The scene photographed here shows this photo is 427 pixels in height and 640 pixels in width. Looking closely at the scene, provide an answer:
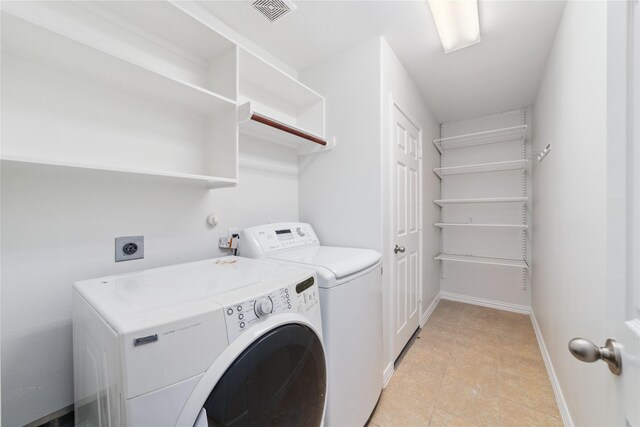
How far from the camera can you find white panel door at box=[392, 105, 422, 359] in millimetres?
1978

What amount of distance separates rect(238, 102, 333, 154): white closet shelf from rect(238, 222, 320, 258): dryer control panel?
61 cm

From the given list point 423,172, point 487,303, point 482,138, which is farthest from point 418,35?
point 487,303

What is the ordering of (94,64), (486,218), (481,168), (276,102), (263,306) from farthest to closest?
(486,218)
(481,168)
(276,102)
(94,64)
(263,306)

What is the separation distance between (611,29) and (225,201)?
5.36ft

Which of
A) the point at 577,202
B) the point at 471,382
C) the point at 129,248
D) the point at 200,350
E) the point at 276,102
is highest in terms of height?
the point at 276,102

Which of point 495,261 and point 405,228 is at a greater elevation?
point 405,228

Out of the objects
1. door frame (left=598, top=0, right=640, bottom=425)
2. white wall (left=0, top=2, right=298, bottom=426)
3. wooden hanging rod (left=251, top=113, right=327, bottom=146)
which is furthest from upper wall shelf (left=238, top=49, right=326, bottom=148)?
door frame (left=598, top=0, right=640, bottom=425)

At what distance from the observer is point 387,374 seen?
180cm

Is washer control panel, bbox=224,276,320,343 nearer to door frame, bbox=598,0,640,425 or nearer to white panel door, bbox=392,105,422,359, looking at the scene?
door frame, bbox=598,0,640,425

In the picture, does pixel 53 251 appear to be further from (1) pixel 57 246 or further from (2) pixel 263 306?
(2) pixel 263 306

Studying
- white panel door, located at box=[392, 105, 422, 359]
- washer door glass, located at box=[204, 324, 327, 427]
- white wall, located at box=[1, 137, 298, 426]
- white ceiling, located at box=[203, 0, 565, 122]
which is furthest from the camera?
white panel door, located at box=[392, 105, 422, 359]

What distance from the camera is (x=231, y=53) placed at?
1.34m

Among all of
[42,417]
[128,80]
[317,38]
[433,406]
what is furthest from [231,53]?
[433,406]

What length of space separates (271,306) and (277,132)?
1209 millimetres
